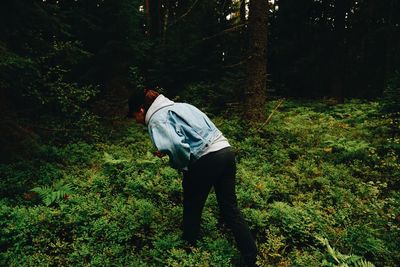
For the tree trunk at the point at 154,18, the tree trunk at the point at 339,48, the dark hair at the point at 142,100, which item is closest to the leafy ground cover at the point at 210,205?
the dark hair at the point at 142,100

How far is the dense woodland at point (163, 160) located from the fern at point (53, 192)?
1.0 inches

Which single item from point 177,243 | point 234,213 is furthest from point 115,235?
point 234,213

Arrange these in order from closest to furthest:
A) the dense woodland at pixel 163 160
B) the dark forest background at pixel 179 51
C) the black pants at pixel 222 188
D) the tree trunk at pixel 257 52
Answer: the black pants at pixel 222 188
the dense woodland at pixel 163 160
the dark forest background at pixel 179 51
the tree trunk at pixel 257 52

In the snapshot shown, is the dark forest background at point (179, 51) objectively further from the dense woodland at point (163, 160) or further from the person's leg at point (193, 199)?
the person's leg at point (193, 199)

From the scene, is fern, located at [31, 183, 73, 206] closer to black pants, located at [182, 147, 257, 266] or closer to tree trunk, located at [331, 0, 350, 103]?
black pants, located at [182, 147, 257, 266]

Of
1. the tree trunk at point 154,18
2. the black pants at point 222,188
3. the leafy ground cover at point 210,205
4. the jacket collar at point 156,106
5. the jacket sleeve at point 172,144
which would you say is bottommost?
the leafy ground cover at point 210,205

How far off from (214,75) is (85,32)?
511cm

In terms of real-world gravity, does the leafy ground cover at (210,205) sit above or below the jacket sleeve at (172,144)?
below

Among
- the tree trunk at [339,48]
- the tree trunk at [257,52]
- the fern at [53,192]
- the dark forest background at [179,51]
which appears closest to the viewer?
the fern at [53,192]

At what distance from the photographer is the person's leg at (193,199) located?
4055mm

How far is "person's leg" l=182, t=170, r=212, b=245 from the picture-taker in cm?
405

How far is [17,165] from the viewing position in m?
6.82

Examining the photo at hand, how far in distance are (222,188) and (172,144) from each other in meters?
0.92

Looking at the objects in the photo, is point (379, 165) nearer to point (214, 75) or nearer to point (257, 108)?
point (257, 108)
